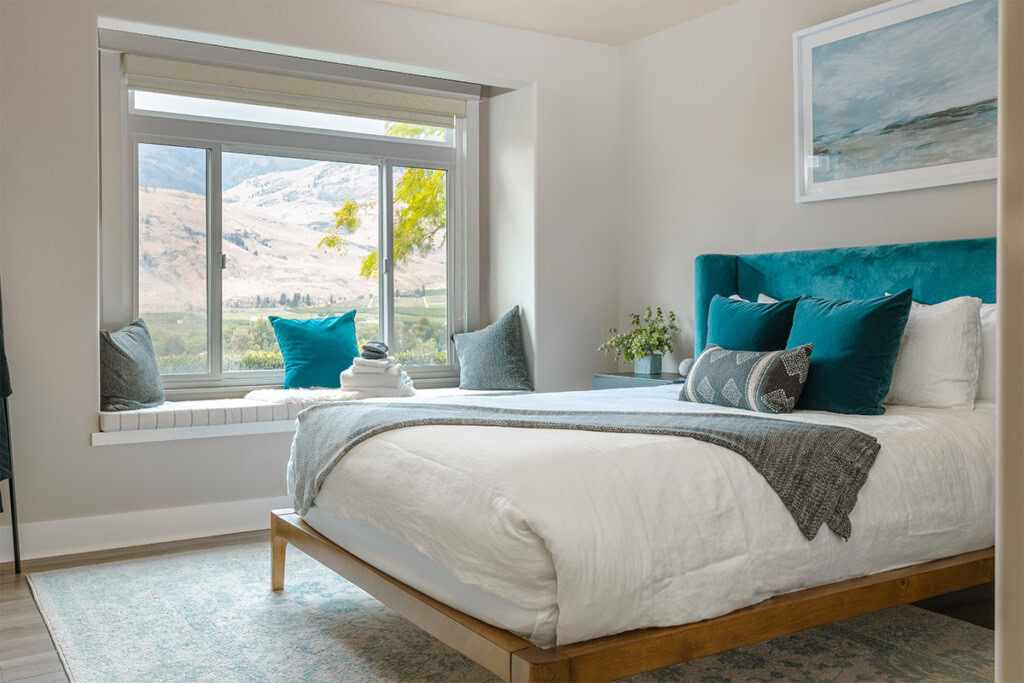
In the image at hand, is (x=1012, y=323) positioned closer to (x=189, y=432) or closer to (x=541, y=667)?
(x=541, y=667)

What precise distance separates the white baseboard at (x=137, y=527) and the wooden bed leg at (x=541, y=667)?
2658 mm

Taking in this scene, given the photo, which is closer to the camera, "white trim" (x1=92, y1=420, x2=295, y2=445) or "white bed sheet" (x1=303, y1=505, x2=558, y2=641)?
"white bed sheet" (x1=303, y1=505, x2=558, y2=641)

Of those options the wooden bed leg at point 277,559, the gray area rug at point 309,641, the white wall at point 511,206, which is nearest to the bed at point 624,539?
the gray area rug at point 309,641

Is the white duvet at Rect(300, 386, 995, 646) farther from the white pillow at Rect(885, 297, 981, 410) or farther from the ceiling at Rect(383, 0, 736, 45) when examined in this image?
the ceiling at Rect(383, 0, 736, 45)

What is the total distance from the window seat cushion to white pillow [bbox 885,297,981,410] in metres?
2.54

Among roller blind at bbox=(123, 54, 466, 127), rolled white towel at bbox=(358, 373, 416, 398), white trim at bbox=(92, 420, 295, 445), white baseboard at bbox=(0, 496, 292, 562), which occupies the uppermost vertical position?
roller blind at bbox=(123, 54, 466, 127)

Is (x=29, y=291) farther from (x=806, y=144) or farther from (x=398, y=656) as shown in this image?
(x=806, y=144)

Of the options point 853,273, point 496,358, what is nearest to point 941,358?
point 853,273

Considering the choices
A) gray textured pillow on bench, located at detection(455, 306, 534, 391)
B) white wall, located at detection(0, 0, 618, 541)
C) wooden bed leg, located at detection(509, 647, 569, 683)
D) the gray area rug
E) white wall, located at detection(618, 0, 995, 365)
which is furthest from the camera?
gray textured pillow on bench, located at detection(455, 306, 534, 391)

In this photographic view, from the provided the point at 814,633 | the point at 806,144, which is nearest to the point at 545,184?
the point at 806,144

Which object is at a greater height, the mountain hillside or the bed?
the mountain hillside

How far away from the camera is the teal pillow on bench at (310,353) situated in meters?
4.72

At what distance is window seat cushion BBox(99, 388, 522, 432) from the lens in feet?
12.8

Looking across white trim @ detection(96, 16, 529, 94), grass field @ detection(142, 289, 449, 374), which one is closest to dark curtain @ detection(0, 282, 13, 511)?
grass field @ detection(142, 289, 449, 374)
